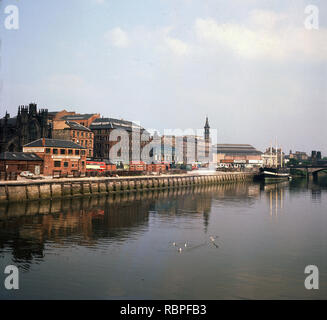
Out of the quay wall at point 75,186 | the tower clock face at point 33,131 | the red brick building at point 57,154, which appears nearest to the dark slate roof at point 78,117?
the tower clock face at point 33,131

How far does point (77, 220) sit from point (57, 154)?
4002cm

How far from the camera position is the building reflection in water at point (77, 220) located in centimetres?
3347

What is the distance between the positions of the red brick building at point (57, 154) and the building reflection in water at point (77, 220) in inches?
729

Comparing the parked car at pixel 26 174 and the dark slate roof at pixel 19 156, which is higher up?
the dark slate roof at pixel 19 156

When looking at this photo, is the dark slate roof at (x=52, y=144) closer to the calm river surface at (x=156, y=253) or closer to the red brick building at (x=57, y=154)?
the red brick building at (x=57, y=154)

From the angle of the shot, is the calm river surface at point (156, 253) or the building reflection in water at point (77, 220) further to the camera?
the building reflection in water at point (77, 220)

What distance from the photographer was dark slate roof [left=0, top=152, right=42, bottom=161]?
6994 centimetres

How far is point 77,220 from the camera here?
44.6 m

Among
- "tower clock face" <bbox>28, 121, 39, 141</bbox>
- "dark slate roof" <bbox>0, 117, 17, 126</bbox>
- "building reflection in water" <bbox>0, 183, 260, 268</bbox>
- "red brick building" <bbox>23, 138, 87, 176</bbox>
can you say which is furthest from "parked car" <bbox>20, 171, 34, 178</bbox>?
"dark slate roof" <bbox>0, 117, 17, 126</bbox>

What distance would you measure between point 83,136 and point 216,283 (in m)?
97.9

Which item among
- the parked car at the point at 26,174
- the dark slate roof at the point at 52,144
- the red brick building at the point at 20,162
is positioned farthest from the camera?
the dark slate roof at the point at 52,144

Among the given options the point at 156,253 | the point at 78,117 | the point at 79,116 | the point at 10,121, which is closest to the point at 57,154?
the point at 10,121

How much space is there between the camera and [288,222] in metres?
49.1
